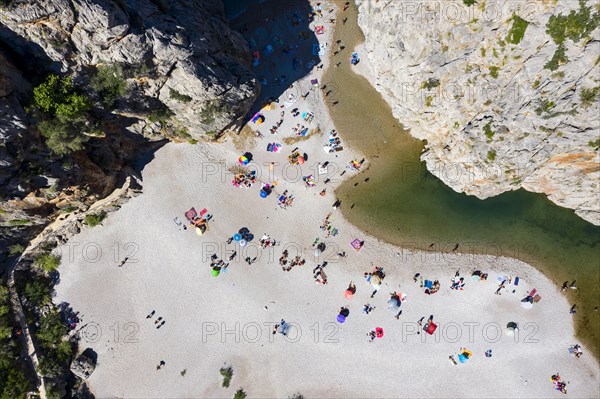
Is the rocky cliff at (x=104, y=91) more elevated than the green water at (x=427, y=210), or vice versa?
the green water at (x=427, y=210)

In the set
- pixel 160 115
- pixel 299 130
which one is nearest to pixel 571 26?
pixel 299 130

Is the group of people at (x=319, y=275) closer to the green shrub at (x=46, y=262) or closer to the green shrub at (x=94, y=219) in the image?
the green shrub at (x=94, y=219)

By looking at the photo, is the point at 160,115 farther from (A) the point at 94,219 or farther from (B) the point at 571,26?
(B) the point at 571,26

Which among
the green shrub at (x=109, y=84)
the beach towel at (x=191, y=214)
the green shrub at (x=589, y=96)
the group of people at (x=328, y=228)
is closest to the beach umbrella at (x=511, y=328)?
the group of people at (x=328, y=228)

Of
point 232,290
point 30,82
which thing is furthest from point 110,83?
point 232,290

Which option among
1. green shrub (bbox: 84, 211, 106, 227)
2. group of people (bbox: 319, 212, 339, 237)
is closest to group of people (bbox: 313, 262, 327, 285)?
group of people (bbox: 319, 212, 339, 237)

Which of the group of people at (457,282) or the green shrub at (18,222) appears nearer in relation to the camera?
the green shrub at (18,222)
